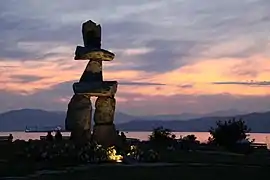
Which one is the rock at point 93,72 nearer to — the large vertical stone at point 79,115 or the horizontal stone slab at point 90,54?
the horizontal stone slab at point 90,54

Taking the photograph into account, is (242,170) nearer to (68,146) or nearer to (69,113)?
(68,146)

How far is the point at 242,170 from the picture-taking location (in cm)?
2238

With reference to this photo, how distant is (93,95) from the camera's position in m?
28.8

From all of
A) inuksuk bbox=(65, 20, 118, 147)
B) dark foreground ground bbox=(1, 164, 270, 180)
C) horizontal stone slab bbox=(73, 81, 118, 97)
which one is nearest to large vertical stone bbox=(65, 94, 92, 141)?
inuksuk bbox=(65, 20, 118, 147)

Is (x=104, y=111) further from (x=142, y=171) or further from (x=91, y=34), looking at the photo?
(x=142, y=171)

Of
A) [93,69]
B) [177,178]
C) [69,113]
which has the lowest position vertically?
[177,178]

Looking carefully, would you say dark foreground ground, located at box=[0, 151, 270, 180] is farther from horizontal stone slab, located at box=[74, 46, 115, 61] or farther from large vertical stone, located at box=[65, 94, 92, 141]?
horizontal stone slab, located at box=[74, 46, 115, 61]

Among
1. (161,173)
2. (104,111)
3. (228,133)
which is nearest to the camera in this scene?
(161,173)

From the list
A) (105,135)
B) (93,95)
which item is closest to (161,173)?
(105,135)

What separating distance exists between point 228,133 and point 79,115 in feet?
45.0

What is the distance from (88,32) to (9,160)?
22.9 ft

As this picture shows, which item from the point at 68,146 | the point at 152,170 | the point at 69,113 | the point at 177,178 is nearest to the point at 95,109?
the point at 69,113

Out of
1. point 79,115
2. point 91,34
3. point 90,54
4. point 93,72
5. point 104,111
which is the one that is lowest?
point 79,115

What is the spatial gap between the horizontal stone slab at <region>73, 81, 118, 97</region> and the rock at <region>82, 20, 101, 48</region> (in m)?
1.80
